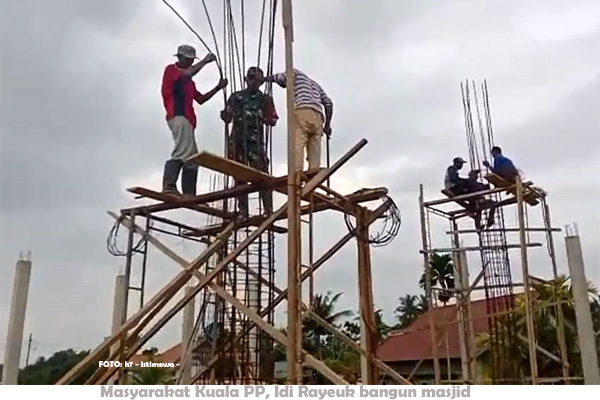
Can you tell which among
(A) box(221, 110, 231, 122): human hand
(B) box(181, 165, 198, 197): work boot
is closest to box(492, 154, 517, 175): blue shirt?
(A) box(221, 110, 231, 122): human hand

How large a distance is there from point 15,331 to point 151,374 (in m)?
2.63

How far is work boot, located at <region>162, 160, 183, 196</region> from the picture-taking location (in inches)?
302

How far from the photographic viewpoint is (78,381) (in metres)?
7.48

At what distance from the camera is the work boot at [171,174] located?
7.68m

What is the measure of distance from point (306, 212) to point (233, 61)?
194 centimetres

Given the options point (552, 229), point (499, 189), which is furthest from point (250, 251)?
point (552, 229)

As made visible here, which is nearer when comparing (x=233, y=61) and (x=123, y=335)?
(x=123, y=335)

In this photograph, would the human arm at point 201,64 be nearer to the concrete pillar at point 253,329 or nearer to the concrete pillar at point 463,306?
the concrete pillar at point 253,329

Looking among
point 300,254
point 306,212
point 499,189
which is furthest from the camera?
point 499,189

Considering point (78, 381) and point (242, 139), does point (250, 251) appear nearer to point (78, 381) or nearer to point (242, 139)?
point (242, 139)

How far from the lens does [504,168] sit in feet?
36.5

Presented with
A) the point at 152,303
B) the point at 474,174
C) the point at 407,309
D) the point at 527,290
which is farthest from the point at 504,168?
the point at 407,309

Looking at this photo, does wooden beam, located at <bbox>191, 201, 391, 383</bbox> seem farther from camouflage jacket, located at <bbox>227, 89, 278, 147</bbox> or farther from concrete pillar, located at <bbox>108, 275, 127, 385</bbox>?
camouflage jacket, located at <bbox>227, 89, 278, 147</bbox>

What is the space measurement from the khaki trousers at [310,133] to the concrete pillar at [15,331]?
15.6ft
